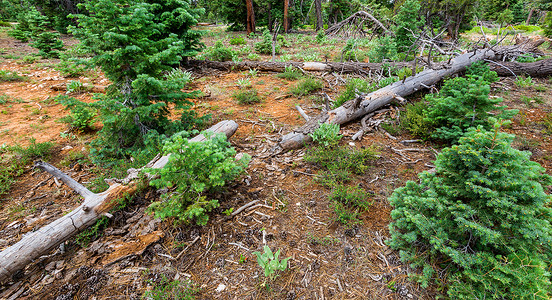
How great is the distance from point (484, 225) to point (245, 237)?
2422mm

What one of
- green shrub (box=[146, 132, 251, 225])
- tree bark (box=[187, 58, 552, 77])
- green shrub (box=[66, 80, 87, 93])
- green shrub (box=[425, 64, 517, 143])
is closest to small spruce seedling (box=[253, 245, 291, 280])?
green shrub (box=[146, 132, 251, 225])

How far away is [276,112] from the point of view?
20.2 feet

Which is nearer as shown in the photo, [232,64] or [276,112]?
[276,112]

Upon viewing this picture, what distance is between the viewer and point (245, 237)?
9.50ft

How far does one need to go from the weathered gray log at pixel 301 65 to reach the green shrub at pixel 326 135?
15.7 feet

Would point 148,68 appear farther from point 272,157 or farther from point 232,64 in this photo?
point 232,64

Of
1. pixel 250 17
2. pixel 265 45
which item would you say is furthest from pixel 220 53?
pixel 250 17

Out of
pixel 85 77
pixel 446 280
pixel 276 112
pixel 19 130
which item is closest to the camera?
pixel 446 280

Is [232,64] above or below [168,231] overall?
above

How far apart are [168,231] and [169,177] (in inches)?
28.6

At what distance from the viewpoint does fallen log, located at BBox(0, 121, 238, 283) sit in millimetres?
2472

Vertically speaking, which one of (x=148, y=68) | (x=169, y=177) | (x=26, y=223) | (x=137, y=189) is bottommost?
(x=26, y=223)

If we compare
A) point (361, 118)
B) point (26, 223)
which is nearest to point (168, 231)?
point (26, 223)

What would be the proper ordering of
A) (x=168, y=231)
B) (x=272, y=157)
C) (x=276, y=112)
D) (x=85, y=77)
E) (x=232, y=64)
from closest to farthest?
1. (x=168, y=231)
2. (x=272, y=157)
3. (x=276, y=112)
4. (x=85, y=77)
5. (x=232, y=64)
